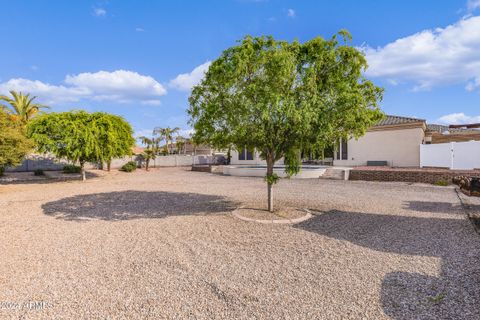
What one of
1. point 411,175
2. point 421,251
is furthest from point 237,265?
point 411,175

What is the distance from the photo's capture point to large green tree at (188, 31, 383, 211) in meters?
6.97

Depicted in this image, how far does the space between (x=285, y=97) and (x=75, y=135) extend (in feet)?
54.1

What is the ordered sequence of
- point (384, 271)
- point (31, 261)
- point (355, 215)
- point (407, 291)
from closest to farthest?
point (407, 291) < point (384, 271) < point (31, 261) < point (355, 215)

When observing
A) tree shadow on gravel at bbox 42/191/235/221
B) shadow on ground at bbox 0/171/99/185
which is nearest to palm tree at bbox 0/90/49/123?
shadow on ground at bbox 0/171/99/185

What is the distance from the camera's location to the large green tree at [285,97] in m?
6.97

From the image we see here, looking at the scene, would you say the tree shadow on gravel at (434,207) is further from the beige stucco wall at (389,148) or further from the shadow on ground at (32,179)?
the shadow on ground at (32,179)

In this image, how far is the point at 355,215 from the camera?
8.24 metres

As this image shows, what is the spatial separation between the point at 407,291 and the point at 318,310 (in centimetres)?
147

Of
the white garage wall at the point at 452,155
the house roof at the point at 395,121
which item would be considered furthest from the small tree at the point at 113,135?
Result: the white garage wall at the point at 452,155

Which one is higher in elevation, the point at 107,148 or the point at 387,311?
the point at 107,148

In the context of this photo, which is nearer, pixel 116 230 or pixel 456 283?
pixel 456 283

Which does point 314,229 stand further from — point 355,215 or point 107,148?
point 107,148

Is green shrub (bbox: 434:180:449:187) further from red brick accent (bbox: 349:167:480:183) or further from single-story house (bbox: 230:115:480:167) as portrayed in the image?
single-story house (bbox: 230:115:480:167)

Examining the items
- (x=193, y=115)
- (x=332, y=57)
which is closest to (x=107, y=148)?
(x=193, y=115)
